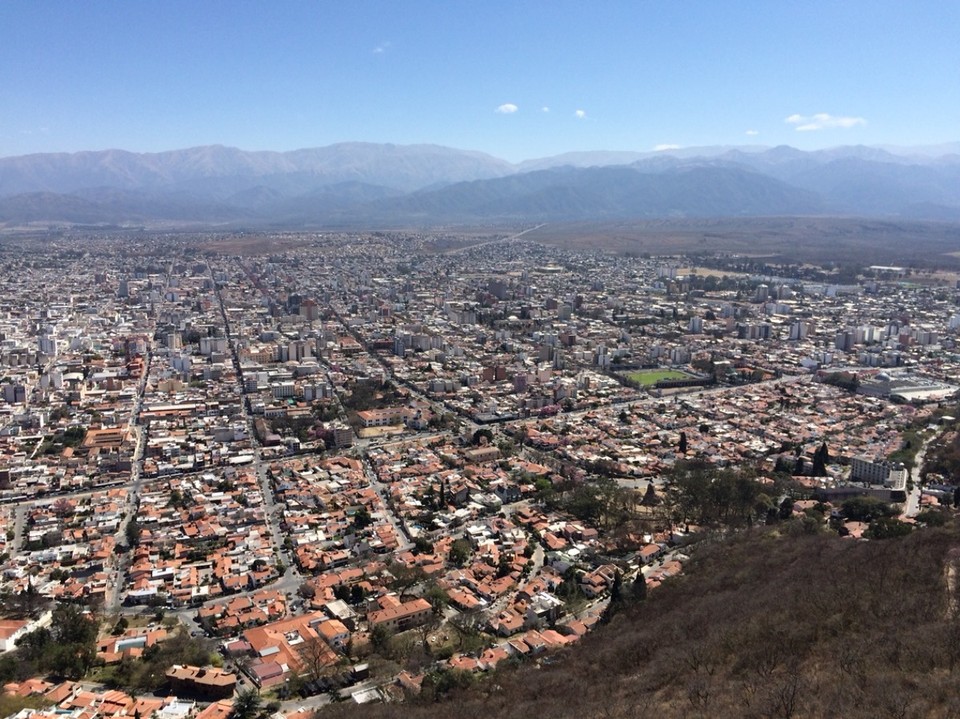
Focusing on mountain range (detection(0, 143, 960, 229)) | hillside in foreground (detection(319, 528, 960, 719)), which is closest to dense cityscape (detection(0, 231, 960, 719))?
hillside in foreground (detection(319, 528, 960, 719))

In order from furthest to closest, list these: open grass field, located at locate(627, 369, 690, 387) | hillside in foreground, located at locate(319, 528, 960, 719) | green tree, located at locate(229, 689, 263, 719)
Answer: open grass field, located at locate(627, 369, 690, 387) < green tree, located at locate(229, 689, 263, 719) < hillside in foreground, located at locate(319, 528, 960, 719)

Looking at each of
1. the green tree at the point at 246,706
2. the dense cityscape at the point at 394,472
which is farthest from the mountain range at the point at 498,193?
the green tree at the point at 246,706

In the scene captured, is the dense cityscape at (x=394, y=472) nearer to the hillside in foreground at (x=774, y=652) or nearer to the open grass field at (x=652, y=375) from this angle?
the open grass field at (x=652, y=375)

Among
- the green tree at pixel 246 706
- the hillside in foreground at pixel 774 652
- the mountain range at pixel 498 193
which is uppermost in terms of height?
the mountain range at pixel 498 193

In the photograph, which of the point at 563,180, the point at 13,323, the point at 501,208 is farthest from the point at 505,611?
the point at 563,180

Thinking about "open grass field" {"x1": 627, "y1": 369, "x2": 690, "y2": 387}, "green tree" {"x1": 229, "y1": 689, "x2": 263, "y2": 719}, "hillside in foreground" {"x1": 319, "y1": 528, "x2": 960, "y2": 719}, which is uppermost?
"hillside in foreground" {"x1": 319, "y1": 528, "x2": 960, "y2": 719}

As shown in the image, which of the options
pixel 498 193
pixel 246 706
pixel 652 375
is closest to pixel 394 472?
pixel 246 706

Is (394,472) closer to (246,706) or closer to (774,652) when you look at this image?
(246,706)

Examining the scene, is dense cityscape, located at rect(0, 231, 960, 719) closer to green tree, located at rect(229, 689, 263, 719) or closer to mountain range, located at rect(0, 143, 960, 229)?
green tree, located at rect(229, 689, 263, 719)
